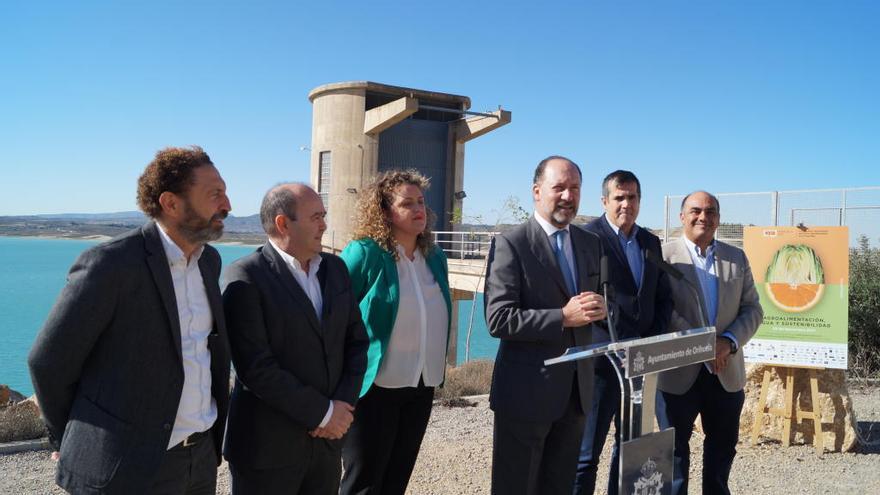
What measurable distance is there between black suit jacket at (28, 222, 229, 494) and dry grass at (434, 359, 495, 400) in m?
5.88

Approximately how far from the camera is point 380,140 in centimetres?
2141

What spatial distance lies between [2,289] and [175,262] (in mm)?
77384

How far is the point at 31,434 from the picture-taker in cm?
593

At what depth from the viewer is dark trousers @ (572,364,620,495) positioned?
12.0 feet

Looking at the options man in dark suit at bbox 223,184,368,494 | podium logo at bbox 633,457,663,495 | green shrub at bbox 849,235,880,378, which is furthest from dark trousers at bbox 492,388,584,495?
green shrub at bbox 849,235,880,378

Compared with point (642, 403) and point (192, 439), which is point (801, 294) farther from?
point (192, 439)

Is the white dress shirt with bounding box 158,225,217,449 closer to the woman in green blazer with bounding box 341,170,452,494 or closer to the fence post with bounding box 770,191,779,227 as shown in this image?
the woman in green blazer with bounding box 341,170,452,494

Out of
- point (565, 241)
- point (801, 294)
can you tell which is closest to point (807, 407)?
point (801, 294)

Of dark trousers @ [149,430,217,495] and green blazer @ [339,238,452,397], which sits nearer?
dark trousers @ [149,430,217,495]

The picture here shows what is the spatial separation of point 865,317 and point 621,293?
7.83m

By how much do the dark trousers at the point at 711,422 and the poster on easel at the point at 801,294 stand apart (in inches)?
88.7

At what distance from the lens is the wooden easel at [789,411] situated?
583 centimetres

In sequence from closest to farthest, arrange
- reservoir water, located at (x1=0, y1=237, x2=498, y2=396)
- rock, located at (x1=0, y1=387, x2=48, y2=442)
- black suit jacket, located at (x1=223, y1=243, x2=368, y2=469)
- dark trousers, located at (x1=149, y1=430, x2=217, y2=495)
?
1. dark trousers, located at (x1=149, y1=430, x2=217, y2=495)
2. black suit jacket, located at (x1=223, y1=243, x2=368, y2=469)
3. rock, located at (x1=0, y1=387, x2=48, y2=442)
4. reservoir water, located at (x1=0, y1=237, x2=498, y2=396)

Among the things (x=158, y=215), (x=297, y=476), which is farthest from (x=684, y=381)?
(x=158, y=215)
